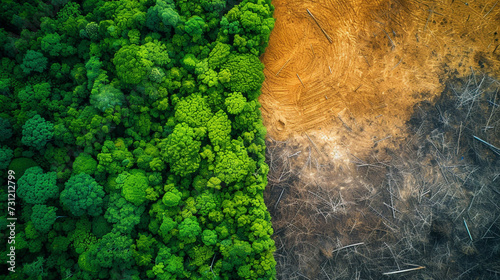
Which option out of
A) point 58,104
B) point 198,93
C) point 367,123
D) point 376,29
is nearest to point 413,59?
point 376,29

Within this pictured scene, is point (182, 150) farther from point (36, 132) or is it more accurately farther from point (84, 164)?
point (36, 132)

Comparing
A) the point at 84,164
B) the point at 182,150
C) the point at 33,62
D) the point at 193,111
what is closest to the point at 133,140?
the point at 84,164

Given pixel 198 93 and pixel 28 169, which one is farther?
pixel 198 93

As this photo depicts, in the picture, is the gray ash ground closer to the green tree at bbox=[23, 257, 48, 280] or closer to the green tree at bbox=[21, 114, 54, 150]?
the green tree at bbox=[21, 114, 54, 150]

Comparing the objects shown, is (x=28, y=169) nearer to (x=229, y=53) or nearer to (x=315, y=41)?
(x=229, y=53)

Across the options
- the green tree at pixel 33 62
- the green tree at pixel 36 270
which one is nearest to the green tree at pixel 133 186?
the green tree at pixel 36 270

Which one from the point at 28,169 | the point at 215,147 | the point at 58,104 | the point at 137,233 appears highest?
the point at 58,104
